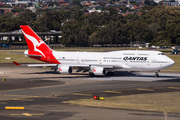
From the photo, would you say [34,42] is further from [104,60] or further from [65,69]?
[104,60]

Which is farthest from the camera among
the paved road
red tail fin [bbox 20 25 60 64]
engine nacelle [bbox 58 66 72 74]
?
red tail fin [bbox 20 25 60 64]

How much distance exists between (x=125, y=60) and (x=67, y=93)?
1904 centimetres

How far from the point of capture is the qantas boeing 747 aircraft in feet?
184

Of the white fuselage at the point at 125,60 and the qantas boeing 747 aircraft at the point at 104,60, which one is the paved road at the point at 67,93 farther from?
the white fuselage at the point at 125,60

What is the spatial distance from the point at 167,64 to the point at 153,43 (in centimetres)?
12088

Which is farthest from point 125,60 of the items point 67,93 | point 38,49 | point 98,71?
point 67,93

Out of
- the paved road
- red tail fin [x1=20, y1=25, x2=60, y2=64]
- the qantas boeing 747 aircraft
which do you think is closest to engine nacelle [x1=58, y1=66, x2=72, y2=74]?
the qantas boeing 747 aircraft

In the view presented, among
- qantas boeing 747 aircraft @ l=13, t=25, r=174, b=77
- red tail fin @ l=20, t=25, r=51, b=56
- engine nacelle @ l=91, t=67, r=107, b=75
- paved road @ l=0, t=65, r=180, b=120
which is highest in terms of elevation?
red tail fin @ l=20, t=25, r=51, b=56

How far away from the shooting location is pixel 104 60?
5931 centimetres

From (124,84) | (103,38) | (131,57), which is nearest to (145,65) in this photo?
(131,57)

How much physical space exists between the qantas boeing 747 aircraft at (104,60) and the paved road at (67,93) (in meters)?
2.33

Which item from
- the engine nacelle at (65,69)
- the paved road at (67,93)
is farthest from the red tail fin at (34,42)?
the engine nacelle at (65,69)

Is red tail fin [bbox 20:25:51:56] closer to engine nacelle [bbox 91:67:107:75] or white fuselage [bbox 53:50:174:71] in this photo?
white fuselage [bbox 53:50:174:71]

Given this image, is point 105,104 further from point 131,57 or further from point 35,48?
point 35,48
